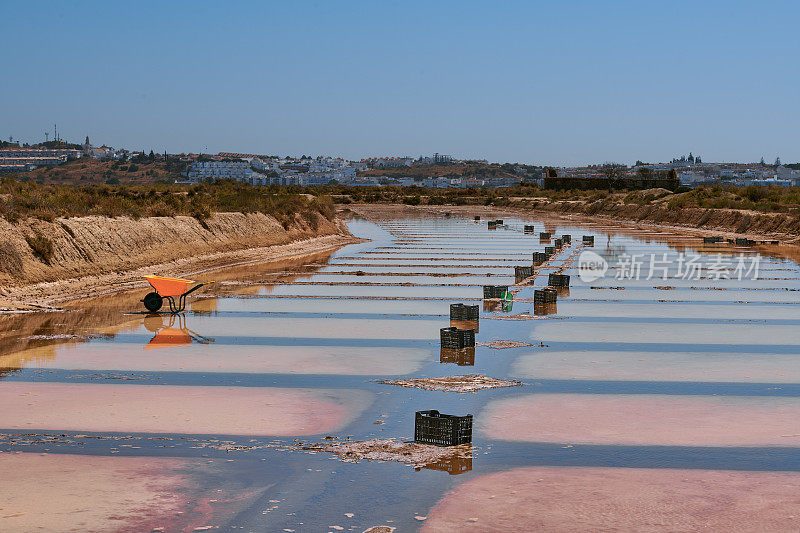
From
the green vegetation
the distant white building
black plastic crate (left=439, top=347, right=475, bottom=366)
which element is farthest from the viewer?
the distant white building

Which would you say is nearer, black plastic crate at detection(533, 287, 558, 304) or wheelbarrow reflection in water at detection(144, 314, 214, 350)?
wheelbarrow reflection in water at detection(144, 314, 214, 350)

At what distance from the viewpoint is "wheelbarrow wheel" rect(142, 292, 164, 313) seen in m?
14.5

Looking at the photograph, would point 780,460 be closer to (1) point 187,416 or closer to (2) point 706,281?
(1) point 187,416

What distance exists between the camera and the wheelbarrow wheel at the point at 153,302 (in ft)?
47.7

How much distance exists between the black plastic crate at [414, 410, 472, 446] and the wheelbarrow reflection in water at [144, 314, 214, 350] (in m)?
5.45

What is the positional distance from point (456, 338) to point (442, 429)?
4251mm

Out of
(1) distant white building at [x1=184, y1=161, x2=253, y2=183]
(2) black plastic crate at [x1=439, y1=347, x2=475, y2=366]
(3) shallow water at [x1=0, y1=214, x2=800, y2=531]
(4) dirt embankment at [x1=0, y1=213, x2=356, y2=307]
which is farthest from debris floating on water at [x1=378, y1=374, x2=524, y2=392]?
(1) distant white building at [x1=184, y1=161, x2=253, y2=183]

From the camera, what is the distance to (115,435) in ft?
24.2

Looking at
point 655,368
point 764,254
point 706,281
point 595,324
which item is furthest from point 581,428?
point 764,254

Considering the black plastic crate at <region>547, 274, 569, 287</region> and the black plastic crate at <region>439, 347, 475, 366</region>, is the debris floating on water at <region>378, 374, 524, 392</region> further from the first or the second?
the black plastic crate at <region>547, 274, 569, 287</region>

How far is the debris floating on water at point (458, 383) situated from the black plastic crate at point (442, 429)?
193 cm

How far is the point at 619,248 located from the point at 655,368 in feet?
73.4

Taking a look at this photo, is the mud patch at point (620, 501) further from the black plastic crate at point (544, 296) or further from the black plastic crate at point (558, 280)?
the black plastic crate at point (558, 280)

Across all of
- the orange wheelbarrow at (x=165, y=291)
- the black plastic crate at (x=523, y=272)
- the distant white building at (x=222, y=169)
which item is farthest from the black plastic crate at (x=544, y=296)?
the distant white building at (x=222, y=169)
